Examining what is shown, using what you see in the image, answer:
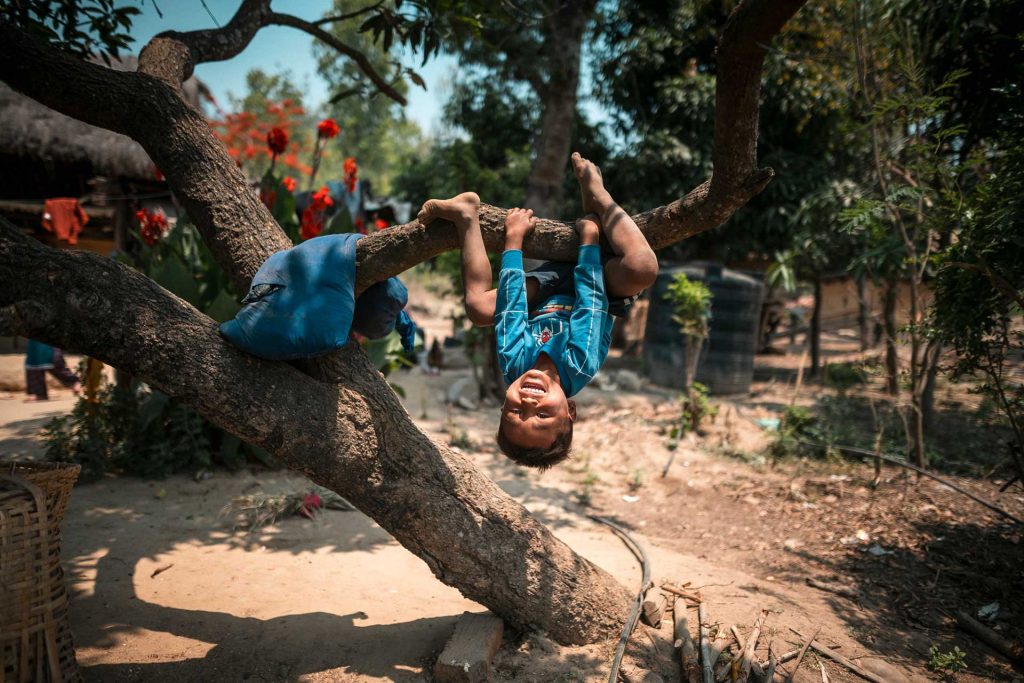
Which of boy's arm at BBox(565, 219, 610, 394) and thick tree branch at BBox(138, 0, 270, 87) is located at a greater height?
thick tree branch at BBox(138, 0, 270, 87)

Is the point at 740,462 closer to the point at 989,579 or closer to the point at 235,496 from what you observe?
the point at 989,579

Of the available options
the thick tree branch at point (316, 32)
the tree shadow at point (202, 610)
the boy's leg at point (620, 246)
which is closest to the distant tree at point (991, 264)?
the boy's leg at point (620, 246)

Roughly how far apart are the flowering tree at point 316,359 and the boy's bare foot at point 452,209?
48 millimetres

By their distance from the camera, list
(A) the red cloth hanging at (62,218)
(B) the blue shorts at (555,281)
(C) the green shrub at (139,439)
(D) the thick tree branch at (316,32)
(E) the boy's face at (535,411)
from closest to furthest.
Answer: (E) the boy's face at (535,411), (B) the blue shorts at (555,281), (D) the thick tree branch at (316,32), (C) the green shrub at (139,439), (A) the red cloth hanging at (62,218)

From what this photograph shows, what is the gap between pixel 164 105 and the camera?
2230mm

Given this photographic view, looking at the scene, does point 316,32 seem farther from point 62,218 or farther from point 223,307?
point 62,218

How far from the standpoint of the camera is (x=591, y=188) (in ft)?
7.30

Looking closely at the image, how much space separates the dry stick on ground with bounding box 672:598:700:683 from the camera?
2.46m

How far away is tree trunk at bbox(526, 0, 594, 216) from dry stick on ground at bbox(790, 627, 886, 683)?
17.7 feet

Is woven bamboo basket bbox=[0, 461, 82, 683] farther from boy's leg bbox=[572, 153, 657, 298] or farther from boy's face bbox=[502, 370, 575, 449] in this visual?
boy's leg bbox=[572, 153, 657, 298]

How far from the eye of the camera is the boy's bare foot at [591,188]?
2.20 metres

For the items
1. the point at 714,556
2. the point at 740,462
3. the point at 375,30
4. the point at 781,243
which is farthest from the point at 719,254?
the point at 375,30

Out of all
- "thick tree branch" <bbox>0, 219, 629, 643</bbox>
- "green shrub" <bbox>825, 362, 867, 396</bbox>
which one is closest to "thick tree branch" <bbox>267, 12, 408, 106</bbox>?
"thick tree branch" <bbox>0, 219, 629, 643</bbox>

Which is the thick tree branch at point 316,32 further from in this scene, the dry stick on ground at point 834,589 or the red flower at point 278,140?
the dry stick on ground at point 834,589
